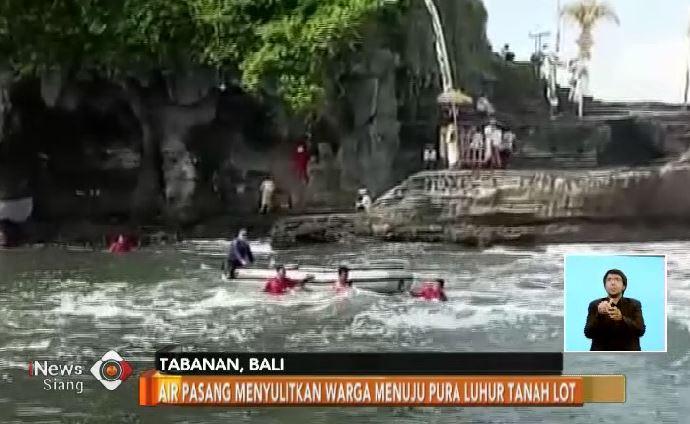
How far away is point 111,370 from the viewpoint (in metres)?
2.71

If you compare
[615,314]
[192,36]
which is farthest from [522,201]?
[192,36]

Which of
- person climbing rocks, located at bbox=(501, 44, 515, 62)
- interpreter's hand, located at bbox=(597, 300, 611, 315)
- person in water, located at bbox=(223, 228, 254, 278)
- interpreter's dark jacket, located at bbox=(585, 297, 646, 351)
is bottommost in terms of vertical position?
interpreter's dark jacket, located at bbox=(585, 297, 646, 351)

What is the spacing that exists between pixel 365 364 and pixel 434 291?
11.8 inches

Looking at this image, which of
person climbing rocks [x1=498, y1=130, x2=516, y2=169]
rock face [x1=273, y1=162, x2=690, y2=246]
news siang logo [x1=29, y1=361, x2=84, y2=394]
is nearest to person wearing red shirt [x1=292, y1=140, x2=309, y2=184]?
rock face [x1=273, y1=162, x2=690, y2=246]

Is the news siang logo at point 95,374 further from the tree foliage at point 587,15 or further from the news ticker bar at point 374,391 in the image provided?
the tree foliage at point 587,15

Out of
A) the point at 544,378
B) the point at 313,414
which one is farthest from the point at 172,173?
the point at 544,378

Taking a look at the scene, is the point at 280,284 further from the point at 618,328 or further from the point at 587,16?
the point at 587,16

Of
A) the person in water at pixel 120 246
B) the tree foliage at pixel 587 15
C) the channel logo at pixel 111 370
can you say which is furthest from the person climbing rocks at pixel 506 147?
the channel logo at pixel 111 370

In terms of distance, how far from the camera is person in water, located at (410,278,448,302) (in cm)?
272

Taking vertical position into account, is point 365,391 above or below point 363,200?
below

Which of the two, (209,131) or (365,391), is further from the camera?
(209,131)

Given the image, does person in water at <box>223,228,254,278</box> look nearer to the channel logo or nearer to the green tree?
the green tree

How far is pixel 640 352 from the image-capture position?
2.71 metres

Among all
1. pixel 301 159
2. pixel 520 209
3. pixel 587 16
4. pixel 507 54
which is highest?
pixel 587 16
